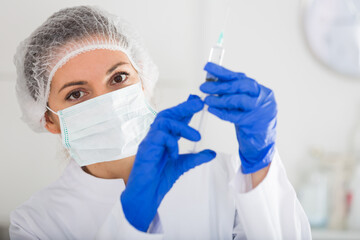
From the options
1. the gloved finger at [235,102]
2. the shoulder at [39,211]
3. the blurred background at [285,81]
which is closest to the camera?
the gloved finger at [235,102]

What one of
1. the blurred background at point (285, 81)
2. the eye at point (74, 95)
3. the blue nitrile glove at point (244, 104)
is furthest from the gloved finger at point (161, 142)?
the blurred background at point (285, 81)

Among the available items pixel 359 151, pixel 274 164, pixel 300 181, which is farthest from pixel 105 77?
pixel 359 151

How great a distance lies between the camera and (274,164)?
3.30ft

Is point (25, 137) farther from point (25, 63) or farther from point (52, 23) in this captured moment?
point (52, 23)

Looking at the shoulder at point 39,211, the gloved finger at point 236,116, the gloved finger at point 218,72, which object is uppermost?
the gloved finger at point 218,72

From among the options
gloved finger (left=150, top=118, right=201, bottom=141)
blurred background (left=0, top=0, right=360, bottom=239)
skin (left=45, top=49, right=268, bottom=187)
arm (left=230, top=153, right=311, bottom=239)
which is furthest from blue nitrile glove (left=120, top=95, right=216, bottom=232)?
blurred background (left=0, top=0, right=360, bottom=239)

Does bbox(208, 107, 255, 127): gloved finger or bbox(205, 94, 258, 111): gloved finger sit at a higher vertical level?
bbox(205, 94, 258, 111): gloved finger

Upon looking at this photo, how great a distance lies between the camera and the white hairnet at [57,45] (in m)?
1.19

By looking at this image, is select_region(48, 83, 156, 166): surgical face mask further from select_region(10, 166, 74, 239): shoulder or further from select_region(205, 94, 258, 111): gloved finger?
select_region(205, 94, 258, 111): gloved finger

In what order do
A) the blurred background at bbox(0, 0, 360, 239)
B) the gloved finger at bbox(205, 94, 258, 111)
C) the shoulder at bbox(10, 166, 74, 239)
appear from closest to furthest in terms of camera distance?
the gloved finger at bbox(205, 94, 258, 111)
the shoulder at bbox(10, 166, 74, 239)
the blurred background at bbox(0, 0, 360, 239)

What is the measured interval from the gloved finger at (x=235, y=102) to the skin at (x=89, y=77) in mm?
412

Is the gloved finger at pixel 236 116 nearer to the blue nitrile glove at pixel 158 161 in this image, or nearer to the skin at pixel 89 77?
the blue nitrile glove at pixel 158 161

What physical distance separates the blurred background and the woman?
402 millimetres

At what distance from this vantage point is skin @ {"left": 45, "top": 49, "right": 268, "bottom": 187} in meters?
1.15
